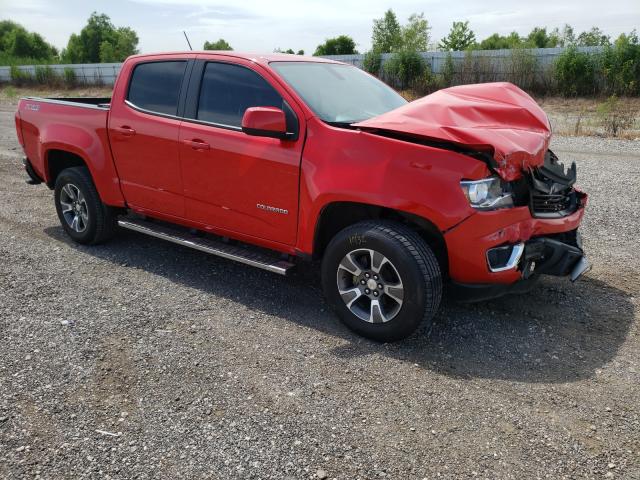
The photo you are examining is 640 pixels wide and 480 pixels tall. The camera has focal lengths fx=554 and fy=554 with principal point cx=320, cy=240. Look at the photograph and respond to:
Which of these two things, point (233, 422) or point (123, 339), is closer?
point (233, 422)

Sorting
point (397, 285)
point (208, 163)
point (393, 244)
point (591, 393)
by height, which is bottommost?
point (591, 393)

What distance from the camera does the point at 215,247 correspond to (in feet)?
15.4

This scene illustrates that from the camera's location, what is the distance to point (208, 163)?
4.50 meters

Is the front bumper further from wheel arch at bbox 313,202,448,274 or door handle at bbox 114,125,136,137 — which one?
door handle at bbox 114,125,136,137

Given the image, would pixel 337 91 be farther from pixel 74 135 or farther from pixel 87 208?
pixel 87 208

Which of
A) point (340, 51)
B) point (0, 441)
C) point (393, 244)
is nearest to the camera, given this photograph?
point (0, 441)

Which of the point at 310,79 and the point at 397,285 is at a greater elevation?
the point at 310,79

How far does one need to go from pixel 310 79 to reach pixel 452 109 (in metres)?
1.22

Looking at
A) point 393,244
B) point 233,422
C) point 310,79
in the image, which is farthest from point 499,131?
point 233,422

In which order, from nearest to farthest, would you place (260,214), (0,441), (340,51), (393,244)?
(0,441)
(393,244)
(260,214)
(340,51)

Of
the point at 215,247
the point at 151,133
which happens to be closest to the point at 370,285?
the point at 215,247

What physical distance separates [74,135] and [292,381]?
3.65m

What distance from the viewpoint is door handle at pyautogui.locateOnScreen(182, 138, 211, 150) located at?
447 centimetres

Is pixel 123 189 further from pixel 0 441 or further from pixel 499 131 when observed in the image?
pixel 499 131
